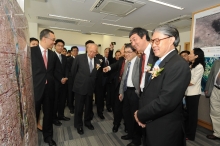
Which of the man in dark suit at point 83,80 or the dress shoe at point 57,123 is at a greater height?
the man in dark suit at point 83,80

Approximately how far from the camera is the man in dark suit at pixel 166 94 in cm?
101

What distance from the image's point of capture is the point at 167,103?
39.3 inches

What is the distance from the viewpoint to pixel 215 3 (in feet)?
10.3

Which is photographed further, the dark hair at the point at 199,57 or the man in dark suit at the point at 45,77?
the dark hair at the point at 199,57

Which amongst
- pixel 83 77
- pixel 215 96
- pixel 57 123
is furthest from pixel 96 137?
pixel 215 96

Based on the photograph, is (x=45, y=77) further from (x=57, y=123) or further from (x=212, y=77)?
(x=212, y=77)

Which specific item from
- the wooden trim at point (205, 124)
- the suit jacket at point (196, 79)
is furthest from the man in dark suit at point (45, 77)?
the wooden trim at point (205, 124)

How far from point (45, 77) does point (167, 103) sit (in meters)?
1.53

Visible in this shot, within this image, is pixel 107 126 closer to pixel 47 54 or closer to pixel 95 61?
pixel 95 61

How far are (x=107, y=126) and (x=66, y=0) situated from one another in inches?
125

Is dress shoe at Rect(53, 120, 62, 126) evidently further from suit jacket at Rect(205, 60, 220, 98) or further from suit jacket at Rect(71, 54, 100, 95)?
suit jacket at Rect(205, 60, 220, 98)

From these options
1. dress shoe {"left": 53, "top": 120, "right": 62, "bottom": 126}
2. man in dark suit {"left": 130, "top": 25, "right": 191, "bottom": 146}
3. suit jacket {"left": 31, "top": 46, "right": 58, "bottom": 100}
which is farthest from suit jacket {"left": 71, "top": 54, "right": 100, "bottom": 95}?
man in dark suit {"left": 130, "top": 25, "right": 191, "bottom": 146}

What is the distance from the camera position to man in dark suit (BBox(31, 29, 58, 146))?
5.62ft

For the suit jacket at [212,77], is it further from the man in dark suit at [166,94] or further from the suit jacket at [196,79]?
the man in dark suit at [166,94]
